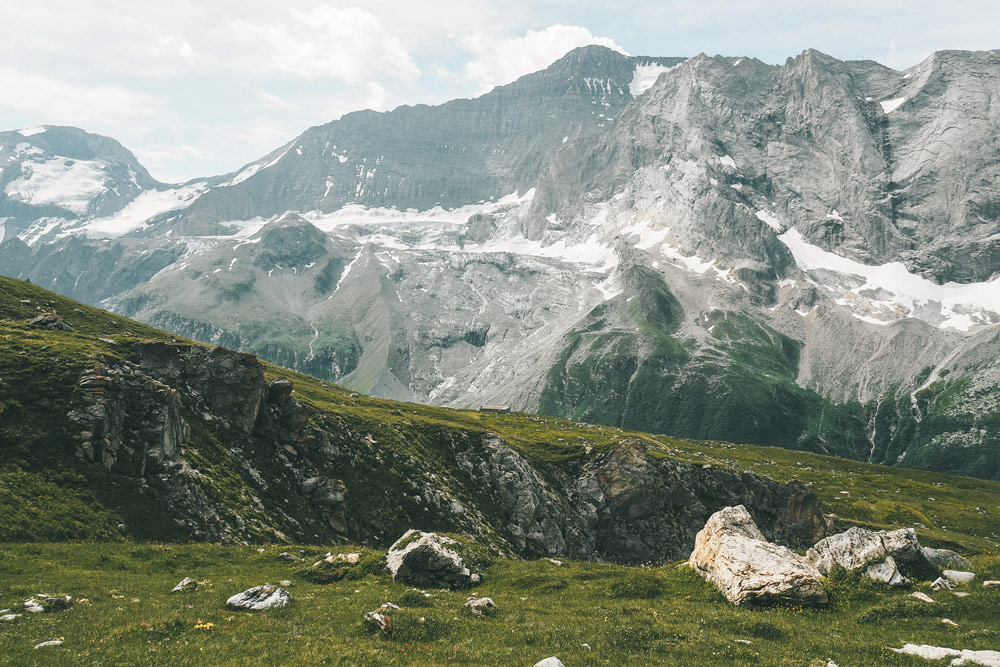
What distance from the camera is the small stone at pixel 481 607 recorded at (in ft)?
81.1

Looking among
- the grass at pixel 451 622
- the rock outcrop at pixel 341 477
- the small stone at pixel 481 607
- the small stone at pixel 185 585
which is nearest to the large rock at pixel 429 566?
the grass at pixel 451 622

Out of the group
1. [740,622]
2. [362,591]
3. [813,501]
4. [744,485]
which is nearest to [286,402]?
[362,591]

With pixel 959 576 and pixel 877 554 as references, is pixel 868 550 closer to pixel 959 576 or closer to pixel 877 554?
pixel 877 554

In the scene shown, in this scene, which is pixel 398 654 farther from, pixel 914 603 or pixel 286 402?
pixel 286 402

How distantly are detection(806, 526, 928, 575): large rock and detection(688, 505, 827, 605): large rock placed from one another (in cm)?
137

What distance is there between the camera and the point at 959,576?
25219 millimetres

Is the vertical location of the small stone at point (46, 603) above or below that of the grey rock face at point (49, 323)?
below

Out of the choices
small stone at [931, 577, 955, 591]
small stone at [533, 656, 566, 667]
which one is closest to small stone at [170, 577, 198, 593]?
small stone at [533, 656, 566, 667]

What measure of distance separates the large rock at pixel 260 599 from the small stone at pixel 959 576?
30.2 m

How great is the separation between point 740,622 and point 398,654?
1386 cm

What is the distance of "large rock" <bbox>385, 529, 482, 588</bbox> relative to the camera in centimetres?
3158

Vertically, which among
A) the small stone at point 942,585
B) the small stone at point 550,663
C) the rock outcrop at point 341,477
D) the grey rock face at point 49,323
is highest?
the grey rock face at point 49,323

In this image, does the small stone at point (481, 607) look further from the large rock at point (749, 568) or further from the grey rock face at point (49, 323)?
the grey rock face at point (49, 323)

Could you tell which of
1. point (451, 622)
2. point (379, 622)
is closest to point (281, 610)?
point (379, 622)
